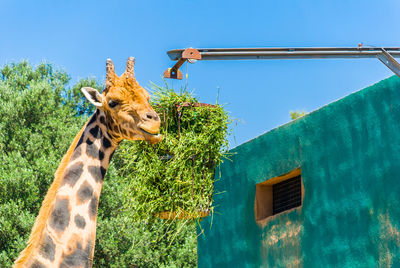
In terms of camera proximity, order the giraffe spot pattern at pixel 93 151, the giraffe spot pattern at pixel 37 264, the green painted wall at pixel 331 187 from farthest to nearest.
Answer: the green painted wall at pixel 331 187 → the giraffe spot pattern at pixel 93 151 → the giraffe spot pattern at pixel 37 264

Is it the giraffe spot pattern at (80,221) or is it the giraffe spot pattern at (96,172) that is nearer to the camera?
the giraffe spot pattern at (80,221)

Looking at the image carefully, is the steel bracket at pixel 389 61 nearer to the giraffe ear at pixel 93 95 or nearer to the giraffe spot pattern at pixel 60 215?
the giraffe ear at pixel 93 95

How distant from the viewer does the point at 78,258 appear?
17.7 ft

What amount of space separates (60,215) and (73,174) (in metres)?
0.45

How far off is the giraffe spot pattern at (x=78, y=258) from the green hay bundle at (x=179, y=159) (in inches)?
93.0

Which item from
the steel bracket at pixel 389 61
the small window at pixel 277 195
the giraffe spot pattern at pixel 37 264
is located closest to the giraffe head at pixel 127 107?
the giraffe spot pattern at pixel 37 264

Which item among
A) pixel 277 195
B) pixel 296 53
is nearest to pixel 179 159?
pixel 296 53

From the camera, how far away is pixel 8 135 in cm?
1892

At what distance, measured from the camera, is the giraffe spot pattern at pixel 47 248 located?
532 cm

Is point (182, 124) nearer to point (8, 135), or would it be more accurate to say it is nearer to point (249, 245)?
point (249, 245)

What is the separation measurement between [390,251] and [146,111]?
11.8 ft

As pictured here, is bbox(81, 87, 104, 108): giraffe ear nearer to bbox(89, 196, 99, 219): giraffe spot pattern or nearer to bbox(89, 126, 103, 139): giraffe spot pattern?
bbox(89, 126, 103, 139): giraffe spot pattern

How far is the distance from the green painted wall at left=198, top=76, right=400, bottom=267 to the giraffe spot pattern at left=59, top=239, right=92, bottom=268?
12.4ft

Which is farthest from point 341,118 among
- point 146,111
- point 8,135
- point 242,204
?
point 8,135
